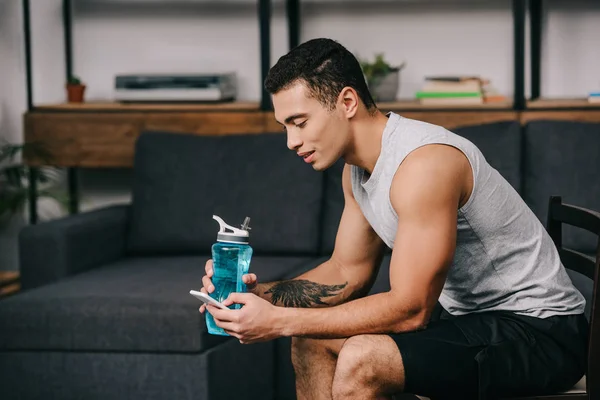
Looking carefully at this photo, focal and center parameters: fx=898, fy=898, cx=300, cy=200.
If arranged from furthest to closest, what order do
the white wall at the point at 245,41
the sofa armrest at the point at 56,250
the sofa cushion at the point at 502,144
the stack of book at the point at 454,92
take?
1. the white wall at the point at 245,41
2. the stack of book at the point at 454,92
3. the sofa cushion at the point at 502,144
4. the sofa armrest at the point at 56,250

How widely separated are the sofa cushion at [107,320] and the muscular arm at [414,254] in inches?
29.8

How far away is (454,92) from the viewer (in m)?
3.33

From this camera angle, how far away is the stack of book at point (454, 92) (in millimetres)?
3320

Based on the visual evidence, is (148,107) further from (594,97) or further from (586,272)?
(586,272)

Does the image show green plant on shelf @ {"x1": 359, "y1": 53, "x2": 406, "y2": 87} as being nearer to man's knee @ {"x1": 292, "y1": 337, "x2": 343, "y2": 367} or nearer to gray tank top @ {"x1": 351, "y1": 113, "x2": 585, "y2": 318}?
gray tank top @ {"x1": 351, "y1": 113, "x2": 585, "y2": 318}

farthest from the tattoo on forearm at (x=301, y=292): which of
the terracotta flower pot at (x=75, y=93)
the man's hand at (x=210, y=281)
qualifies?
the terracotta flower pot at (x=75, y=93)

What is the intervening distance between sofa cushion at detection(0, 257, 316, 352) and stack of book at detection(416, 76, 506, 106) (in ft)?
4.11

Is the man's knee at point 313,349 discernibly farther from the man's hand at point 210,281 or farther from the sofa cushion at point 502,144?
the sofa cushion at point 502,144

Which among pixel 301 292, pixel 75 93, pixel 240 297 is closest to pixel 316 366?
pixel 301 292

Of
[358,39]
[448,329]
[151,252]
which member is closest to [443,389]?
[448,329]

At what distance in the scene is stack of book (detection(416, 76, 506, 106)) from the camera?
3.32 metres

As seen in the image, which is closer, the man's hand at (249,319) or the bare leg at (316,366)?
the man's hand at (249,319)

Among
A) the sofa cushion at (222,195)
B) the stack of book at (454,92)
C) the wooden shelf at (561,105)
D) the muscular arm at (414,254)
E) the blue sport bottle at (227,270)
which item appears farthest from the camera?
the stack of book at (454,92)

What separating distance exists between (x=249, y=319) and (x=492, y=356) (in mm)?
478
